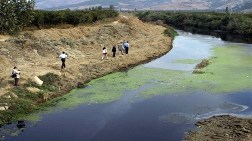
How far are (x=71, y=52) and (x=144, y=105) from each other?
23.6m

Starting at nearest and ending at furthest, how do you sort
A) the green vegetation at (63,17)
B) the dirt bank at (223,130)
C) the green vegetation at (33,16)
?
the dirt bank at (223,130) → the green vegetation at (33,16) → the green vegetation at (63,17)

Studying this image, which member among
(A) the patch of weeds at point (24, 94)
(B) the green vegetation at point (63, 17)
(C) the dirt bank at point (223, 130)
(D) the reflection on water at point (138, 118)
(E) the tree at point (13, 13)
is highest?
(E) the tree at point (13, 13)

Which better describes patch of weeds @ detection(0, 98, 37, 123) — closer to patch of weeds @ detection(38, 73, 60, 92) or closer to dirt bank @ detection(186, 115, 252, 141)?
patch of weeds @ detection(38, 73, 60, 92)

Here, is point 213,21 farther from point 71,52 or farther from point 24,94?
point 24,94

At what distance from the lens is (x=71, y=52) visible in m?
57.0

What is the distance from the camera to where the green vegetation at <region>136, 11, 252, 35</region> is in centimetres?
10788

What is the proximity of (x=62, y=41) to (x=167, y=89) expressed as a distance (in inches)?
929

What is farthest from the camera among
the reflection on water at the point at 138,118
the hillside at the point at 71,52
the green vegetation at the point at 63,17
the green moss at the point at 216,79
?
the green vegetation at the point at 63,17

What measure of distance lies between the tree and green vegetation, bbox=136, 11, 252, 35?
74.0m

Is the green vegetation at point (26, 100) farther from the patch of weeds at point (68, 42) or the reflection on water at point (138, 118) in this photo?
the patch of weeds at point (68, 42)

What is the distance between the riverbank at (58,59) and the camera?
1447 inches

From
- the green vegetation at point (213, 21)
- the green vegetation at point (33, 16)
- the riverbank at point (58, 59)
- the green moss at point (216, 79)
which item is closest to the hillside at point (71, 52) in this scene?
the riverbank at point (58, 59)

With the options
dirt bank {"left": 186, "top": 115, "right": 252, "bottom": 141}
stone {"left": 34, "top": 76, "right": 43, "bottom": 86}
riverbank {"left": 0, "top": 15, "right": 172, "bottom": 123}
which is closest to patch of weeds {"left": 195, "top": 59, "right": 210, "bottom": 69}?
riverbank {"left": 0, "top": 15, "right": 172, "bottom": 123}

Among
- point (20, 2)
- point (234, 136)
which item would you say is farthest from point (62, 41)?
point (234, 136)
